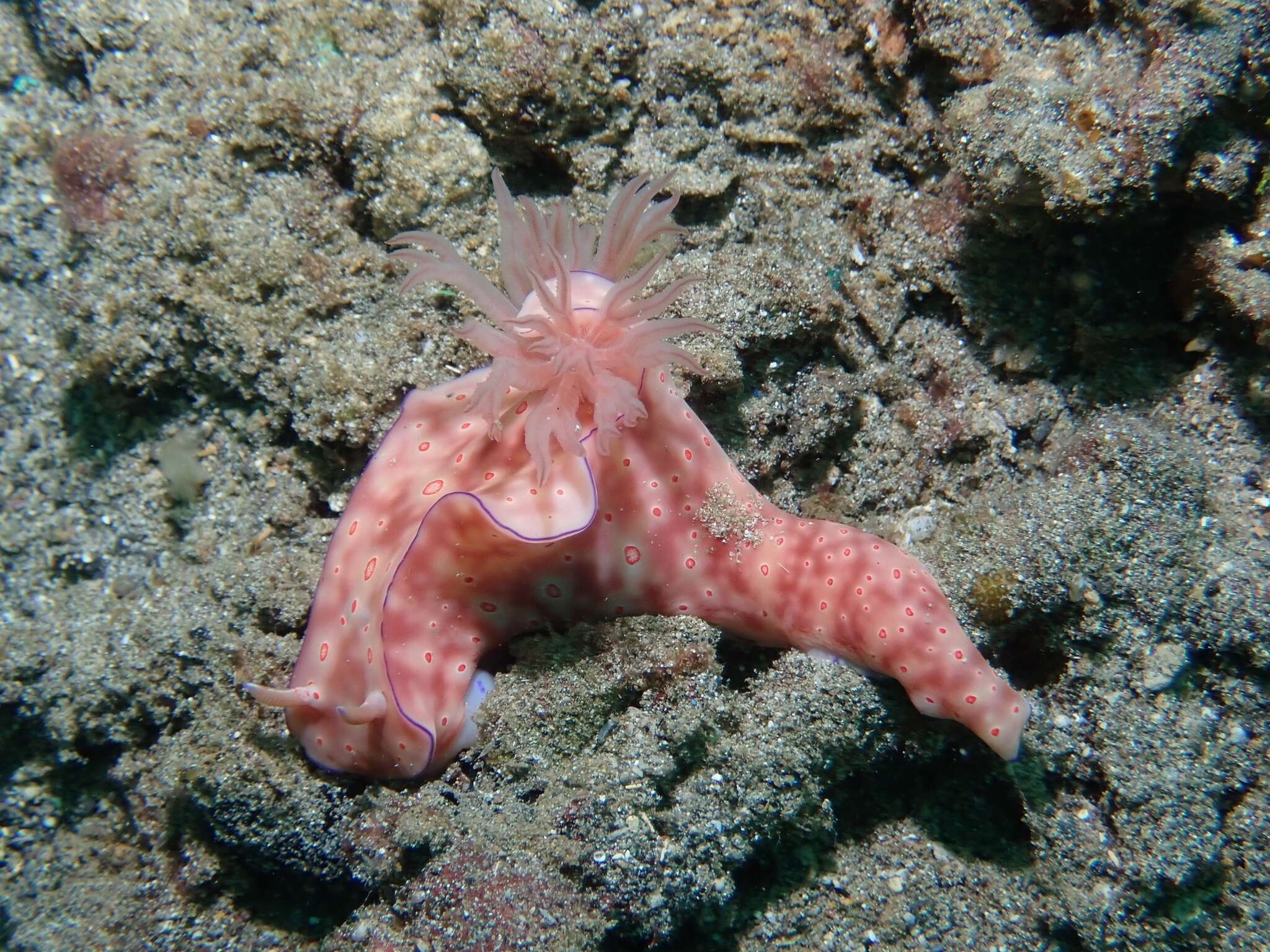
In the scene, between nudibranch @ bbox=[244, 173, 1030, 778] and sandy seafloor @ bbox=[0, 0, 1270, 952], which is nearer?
nudibranch @ bbox=[244, 173, 1030, 778]

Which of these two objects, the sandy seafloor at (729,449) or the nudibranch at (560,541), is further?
the sandy seafloor at (729,449)

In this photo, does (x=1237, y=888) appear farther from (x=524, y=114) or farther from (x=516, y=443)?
(x=524, y=114)

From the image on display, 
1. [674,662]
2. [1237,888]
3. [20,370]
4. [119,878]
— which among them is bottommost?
[119,878]

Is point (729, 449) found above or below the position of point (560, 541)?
above

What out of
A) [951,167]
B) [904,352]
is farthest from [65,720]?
[951,167]

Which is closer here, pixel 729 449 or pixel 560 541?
pixel 560 541
